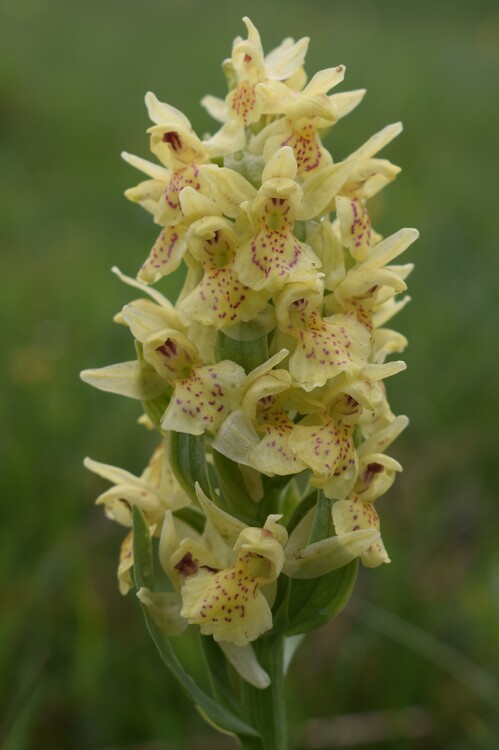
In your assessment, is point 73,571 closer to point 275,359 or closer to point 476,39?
point 275,359

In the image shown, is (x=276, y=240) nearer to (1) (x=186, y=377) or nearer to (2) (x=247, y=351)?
(2) (x=247, y=351)

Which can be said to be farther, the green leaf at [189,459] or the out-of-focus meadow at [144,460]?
the out-of-focus meadow at [144,460]

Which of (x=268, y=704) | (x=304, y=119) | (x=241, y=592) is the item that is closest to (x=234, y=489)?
(x=241, y=592)

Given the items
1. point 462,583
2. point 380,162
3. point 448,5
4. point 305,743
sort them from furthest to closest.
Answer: point 448,5, point 462,583, point 305,743, point 380,162

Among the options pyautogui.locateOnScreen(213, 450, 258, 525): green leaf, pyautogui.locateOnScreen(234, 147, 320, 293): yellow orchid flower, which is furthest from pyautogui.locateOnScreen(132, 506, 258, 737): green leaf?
pyautogui.locateOnScreen(234, 147, 320, 293): yellow orchid flower

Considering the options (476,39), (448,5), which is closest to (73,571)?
(476,39)

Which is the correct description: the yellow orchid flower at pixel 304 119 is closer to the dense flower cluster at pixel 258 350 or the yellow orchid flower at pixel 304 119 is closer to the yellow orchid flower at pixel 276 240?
the dense flower cluster at pixel 258 350

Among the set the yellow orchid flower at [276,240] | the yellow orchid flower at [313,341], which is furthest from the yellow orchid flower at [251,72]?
the yellow orchid flower at [313,341]
